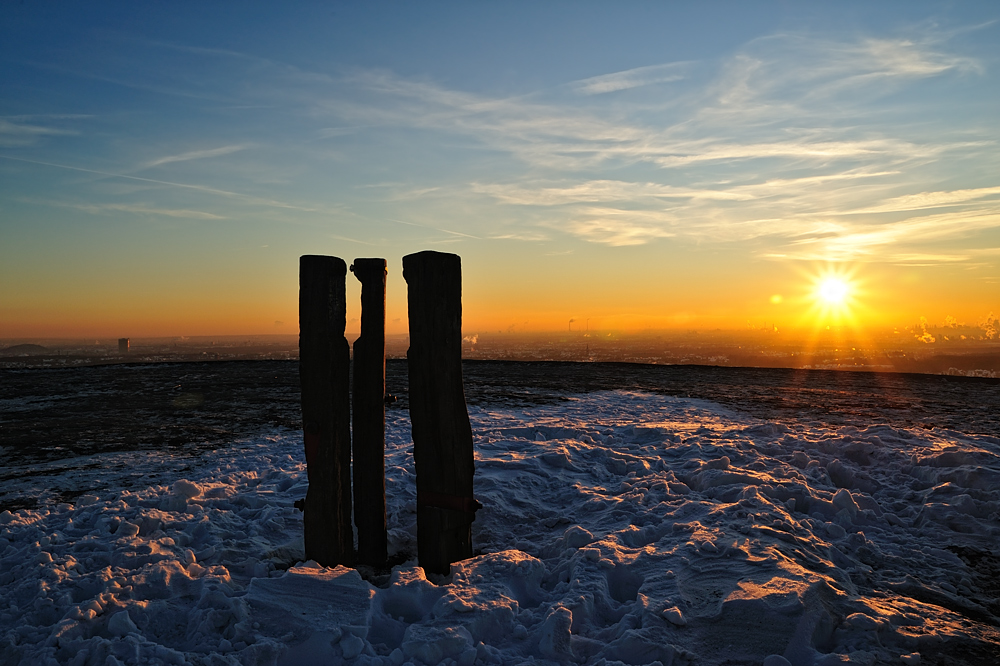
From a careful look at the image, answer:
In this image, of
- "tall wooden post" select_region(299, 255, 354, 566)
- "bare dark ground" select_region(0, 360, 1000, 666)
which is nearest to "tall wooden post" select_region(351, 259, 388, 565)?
"tall wooden post" select_region(299, 255, 354, 566)

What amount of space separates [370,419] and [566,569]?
6.39 feet

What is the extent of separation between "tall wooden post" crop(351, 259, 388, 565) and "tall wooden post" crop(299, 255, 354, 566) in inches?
7.6

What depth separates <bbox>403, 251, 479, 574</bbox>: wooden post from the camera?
4.09 metres

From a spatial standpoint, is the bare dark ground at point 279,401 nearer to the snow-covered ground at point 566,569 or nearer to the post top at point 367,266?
the snow-covered ground at point 566,569

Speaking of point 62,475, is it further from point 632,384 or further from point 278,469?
point 632,384

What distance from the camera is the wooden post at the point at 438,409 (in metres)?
4.09

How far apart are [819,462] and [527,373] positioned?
12422 millimetres

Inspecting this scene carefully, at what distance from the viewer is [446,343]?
4.10 m

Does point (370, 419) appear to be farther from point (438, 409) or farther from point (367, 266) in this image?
point (367, 266)

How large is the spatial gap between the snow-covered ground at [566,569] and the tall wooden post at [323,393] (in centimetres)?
32

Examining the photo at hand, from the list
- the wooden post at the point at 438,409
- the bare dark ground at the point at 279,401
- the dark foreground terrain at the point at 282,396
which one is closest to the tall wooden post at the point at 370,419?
the wooden post at the point at 438,409

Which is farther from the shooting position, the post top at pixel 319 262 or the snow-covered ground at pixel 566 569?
the post top at pixel 319 262

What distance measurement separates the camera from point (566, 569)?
13.4ft

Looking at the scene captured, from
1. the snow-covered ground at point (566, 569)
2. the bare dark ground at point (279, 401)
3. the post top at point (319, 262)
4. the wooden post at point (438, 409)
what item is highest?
the post top at point (319, 262)
